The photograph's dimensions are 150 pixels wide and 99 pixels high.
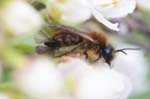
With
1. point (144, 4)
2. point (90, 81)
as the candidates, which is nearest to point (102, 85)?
point (90, 81)

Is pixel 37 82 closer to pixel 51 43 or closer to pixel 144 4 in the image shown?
pixel 51 43

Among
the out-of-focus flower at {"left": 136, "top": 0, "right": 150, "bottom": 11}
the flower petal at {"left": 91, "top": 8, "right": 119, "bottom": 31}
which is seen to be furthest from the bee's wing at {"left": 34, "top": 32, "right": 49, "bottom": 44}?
the out-of-focus flower at {"left": 136, "top": 0, "right": 150, "bottom": 11}

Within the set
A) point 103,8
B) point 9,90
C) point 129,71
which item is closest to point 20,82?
point 9,90

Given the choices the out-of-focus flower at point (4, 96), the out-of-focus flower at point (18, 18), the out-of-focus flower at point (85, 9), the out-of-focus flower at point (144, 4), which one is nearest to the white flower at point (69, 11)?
the out-of-focus flower at point (85, 9)

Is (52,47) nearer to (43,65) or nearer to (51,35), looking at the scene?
(51,35)

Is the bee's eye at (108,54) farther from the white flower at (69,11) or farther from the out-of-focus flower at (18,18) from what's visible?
the out-of-focus flower at (18,18)
